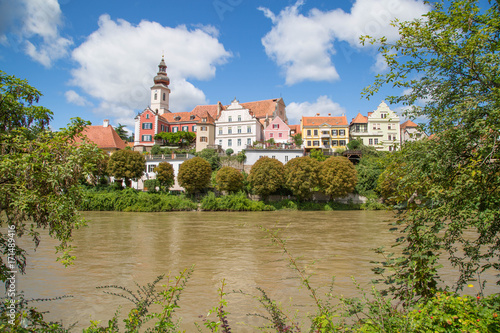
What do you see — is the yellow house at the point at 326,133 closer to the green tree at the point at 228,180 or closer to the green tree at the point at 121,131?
the green tree at the point at 228,180

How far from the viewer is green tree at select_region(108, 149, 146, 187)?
44.9m

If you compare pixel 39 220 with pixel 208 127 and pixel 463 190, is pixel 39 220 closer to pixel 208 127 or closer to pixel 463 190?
pixel 463 190

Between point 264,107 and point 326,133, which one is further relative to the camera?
point 264,107

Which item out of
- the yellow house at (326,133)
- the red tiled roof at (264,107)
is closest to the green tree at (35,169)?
the yellow house at (326,133)

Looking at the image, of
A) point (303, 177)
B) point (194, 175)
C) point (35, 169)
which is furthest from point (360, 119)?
point (35, 169)

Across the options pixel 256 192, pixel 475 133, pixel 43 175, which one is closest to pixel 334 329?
pixel 475 133

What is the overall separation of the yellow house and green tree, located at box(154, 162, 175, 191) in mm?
24171

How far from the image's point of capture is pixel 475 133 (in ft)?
14.2

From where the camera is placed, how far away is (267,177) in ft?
139

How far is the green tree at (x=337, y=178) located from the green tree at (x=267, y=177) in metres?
5.35

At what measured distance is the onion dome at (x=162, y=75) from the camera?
75.0 m

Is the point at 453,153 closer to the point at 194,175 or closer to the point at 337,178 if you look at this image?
the point at 337,178

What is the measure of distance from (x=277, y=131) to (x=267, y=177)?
18868 mm

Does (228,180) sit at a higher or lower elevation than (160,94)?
lower
